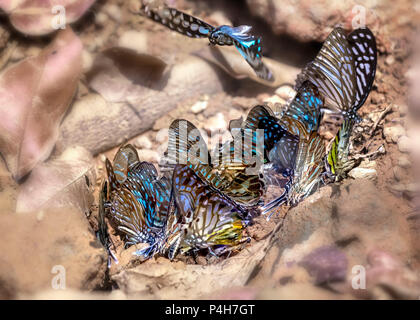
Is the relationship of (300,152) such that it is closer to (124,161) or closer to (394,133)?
(394,133)

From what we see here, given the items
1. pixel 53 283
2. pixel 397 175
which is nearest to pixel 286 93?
pixel 397 175

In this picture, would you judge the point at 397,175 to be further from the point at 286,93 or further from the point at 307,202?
the point at 286,93

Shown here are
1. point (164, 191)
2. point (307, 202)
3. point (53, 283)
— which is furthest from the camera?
point (164, 191)

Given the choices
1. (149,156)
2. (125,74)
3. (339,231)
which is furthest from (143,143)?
(339,231)

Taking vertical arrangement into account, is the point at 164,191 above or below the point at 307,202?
above

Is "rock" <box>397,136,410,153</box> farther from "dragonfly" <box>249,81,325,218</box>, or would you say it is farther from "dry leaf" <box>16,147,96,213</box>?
"dry leaf" <box>16,147,96,213</box>

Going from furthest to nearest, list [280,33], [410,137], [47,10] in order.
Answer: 1. [280,33]
2. [47,10]
3. [410,137]
